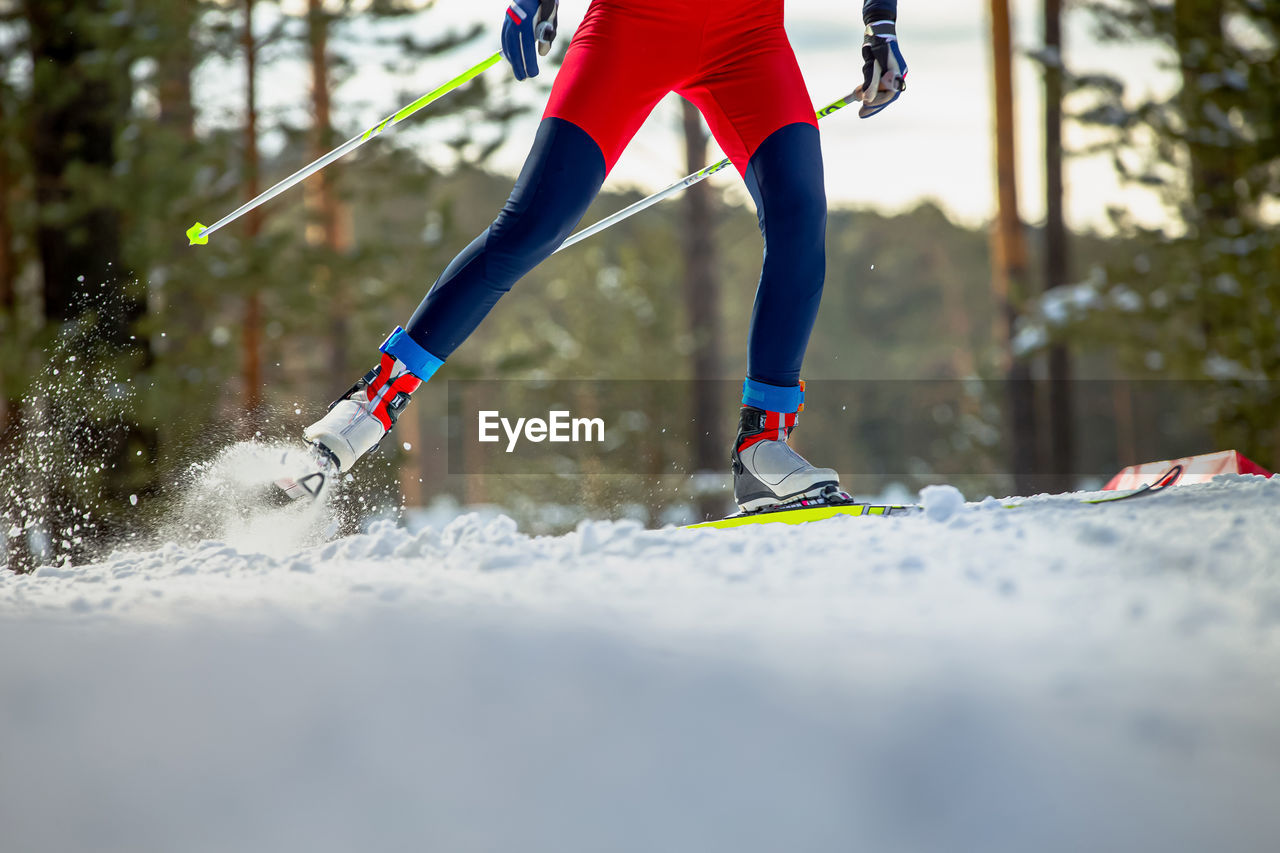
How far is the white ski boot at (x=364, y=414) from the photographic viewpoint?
2367mm

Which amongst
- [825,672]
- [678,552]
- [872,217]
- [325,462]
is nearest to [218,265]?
[325,462]

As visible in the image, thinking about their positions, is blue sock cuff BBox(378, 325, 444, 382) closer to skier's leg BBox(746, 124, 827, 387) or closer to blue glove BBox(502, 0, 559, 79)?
blue glove BBox(502, 0, 559, 79)

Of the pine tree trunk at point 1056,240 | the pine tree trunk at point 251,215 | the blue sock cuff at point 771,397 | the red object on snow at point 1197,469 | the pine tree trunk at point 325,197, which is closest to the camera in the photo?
the blue sock cuff at point 771,397

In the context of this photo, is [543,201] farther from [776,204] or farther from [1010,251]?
[1010,251]

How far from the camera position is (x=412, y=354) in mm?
2428

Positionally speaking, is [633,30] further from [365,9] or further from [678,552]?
[365,9]

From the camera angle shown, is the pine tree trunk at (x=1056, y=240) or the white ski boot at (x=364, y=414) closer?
the white ski boot at (x=364, y=414)

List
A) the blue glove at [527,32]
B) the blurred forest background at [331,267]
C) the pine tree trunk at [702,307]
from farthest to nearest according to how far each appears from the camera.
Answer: the pine tree trunk at [702,307] → the blurred forest background at [331,267] → the blue glove at [527,32]

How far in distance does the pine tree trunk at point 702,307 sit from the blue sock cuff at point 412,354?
9011 mm

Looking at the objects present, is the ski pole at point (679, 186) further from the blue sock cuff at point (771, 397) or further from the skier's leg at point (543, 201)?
the blue sock cuff at point (771, 397)

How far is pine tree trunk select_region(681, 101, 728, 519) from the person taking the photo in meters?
11.6

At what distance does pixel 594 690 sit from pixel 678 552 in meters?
0.68

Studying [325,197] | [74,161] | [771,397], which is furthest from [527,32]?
[325,197]

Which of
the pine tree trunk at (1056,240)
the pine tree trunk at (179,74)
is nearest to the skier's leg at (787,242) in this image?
the pine tree trunk at (179,74)
